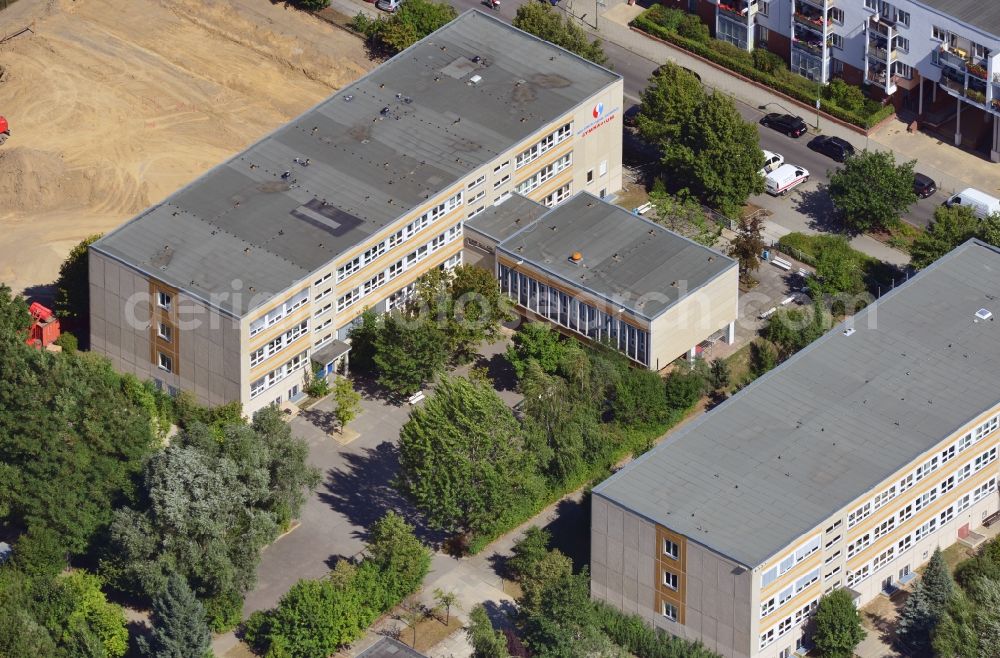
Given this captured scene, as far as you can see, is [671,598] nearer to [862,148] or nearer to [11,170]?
[862,148]

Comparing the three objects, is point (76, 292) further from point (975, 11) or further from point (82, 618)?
point (975, 11)

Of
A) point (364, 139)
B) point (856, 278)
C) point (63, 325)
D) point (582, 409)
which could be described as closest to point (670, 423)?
point (582, 409)

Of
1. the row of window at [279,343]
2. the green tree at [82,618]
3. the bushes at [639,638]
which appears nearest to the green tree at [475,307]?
the row of window at [279,343]

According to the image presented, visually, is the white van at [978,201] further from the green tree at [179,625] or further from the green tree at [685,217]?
the green tree at [179,625]

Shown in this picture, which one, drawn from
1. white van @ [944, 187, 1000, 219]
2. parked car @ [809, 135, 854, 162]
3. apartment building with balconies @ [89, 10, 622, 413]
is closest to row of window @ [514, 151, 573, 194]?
apartment building with balconies @ [89, 10, 622, 413]

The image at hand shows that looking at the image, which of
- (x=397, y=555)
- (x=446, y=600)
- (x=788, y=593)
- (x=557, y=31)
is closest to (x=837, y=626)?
(x=788, y=593)

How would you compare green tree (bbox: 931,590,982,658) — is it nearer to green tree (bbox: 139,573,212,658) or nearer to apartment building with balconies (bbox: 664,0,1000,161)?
green tree (bbox: 139,573,212,658)
